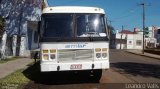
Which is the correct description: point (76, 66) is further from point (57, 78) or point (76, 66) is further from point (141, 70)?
point (141, 70)

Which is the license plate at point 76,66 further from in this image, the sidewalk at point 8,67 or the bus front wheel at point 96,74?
the sidewalk at point 8,67

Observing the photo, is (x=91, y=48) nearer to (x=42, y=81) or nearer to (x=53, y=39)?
(x=53, y=39)

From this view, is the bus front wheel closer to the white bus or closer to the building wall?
the white bus

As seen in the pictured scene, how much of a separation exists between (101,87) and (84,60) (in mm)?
1338

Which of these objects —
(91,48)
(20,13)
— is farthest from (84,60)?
(20,13)

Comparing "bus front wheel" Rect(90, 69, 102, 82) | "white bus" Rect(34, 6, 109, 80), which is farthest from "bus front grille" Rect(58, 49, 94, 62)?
"bus front wheel" Rect(90, 69, 102, 82)

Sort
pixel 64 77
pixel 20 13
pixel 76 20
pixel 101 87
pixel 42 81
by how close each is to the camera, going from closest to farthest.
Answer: pixel 101 87
pixel 76 20
pixel 42 81
pixel 64 77
pixel 20 13

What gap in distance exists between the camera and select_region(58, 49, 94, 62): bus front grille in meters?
14.3

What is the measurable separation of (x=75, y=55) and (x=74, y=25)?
1203 mm

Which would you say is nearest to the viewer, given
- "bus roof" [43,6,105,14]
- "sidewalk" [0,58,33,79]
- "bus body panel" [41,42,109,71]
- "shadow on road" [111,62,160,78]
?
"bus body panel" [41,42,109,71]

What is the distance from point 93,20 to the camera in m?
14.9

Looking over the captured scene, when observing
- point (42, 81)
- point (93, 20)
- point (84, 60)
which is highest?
point (93, 20)

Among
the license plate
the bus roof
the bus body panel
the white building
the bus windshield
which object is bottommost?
the white building

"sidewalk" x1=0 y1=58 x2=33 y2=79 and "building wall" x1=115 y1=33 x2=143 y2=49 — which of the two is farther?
"building wall" x1=115 y1=33 x2=143 y2=49
